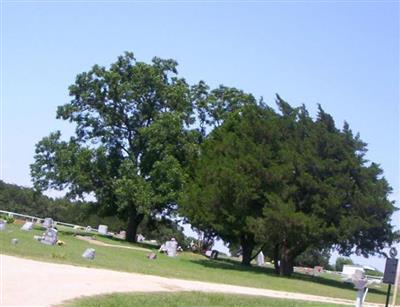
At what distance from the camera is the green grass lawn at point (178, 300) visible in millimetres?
13282

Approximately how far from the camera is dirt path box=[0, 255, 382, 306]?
12420 millimetres

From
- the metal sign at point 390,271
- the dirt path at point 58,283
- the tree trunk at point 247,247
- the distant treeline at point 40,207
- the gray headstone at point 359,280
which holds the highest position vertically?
the distant treeline at point 40,207

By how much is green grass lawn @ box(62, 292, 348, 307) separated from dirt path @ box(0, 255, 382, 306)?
46cm

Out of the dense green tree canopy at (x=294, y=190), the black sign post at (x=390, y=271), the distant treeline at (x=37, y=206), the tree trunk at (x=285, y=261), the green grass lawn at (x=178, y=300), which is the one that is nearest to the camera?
the green grass lawn at (x=178, y=300)

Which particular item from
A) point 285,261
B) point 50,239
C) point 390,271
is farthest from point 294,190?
point 390,271

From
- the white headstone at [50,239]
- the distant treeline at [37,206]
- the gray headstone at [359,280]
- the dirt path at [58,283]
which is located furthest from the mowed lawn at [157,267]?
the distant treeline at [37,206]

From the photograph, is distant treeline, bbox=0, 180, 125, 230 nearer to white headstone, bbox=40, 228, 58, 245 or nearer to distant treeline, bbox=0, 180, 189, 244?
distant treeline, bbox=0, 180, 189, 244

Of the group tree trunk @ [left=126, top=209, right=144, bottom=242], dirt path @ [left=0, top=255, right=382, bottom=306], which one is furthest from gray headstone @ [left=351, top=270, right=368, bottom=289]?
tree trunk @ [left=126, top=209, right=144, bottom=242]

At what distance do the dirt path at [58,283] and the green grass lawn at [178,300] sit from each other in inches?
18.0

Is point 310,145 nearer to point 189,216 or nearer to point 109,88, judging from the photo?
point 189,216

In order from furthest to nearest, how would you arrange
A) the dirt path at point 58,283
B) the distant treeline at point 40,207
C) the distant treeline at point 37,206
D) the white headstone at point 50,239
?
the distant treeline at point 37,206
the distant treeline at point 40,207
the white headstone at point 50,239
the dirt path at point 58,283

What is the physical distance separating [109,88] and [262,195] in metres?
21.3

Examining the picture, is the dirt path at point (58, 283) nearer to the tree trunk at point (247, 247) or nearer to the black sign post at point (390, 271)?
the black sign post at point (390, 271)

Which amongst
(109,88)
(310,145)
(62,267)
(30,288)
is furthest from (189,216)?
(30,288)
